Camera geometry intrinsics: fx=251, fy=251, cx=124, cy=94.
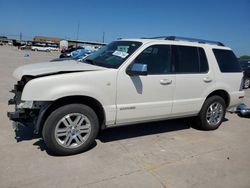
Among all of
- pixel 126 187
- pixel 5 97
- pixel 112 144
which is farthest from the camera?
pixel 5 97

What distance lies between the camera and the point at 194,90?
506cm

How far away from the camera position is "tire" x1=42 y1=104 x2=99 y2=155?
145 inches

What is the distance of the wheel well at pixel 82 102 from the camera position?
12.2 feet

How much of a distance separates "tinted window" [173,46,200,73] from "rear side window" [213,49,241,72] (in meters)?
0.68

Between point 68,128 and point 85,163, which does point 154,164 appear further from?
point 68,128

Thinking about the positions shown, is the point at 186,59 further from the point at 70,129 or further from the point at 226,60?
the point at 70,129

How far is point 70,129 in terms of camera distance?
3867mm

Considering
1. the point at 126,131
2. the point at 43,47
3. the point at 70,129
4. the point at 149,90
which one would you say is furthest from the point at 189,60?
the point at 43,47

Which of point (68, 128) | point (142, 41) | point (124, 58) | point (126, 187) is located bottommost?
point (126, 187)

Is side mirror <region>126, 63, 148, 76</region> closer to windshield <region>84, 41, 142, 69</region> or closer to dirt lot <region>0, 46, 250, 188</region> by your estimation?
windshield <region>84, 41, 142, 69</region>

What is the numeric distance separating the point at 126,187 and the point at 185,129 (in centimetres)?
286

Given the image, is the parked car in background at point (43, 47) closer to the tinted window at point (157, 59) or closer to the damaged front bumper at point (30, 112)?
the tinted window at point (157, 59)

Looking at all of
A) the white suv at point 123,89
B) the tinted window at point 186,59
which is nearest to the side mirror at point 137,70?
the white suv at point 123,89

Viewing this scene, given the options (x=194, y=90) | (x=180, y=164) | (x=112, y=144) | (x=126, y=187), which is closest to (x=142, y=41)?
(x=194, y=90)
